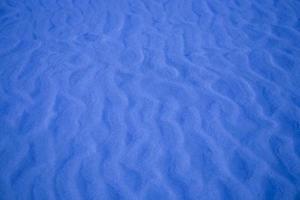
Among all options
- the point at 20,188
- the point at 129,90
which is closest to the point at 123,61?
the point at 129,90

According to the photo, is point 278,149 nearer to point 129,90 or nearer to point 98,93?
point 129,90

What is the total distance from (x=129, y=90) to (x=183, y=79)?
26.6 inches

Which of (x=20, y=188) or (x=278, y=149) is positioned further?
(x=278, y=149)

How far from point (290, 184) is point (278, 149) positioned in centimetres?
34

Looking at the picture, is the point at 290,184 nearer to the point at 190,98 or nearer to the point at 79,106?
the point at 190,98

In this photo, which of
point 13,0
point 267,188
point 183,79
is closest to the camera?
point 267,188

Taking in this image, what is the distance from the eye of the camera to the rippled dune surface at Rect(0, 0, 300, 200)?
→ 7.67 ft

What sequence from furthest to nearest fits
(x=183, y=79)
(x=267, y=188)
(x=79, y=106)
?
1. (x=183, y=79)
2. (x=79, y=106)
3. (x=267, y=188)

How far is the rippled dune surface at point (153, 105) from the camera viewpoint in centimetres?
234

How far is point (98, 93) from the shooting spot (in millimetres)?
3098

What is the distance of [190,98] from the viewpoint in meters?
3.00

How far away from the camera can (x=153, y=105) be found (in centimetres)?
293

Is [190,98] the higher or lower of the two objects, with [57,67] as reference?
higher

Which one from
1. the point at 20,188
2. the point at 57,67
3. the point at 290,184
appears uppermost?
the point at 290,184
